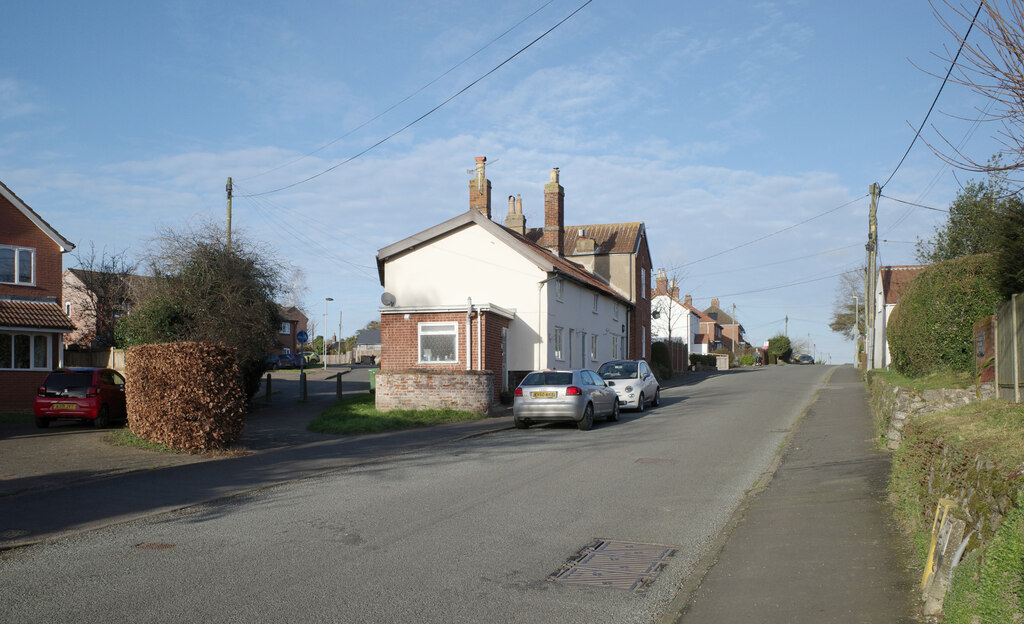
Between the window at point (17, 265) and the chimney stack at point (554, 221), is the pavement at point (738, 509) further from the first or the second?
the chimney stack at point (554, 221)

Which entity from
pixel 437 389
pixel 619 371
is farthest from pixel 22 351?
pixel 619 371

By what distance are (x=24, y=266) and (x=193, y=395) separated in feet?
53.7

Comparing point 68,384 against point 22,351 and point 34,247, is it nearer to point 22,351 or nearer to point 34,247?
point 22,351

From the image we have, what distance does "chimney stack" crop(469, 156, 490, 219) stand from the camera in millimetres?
34531

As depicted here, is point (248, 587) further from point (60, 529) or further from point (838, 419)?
point (838, 419)

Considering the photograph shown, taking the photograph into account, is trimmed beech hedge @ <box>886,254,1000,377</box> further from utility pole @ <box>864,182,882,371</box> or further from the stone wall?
utility pole @ <box>864,182,882,371</box>

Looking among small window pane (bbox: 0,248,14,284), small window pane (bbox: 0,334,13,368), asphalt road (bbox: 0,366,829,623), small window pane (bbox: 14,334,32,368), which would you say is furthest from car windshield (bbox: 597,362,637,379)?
small window pane (bbox: 0,248,14,284)

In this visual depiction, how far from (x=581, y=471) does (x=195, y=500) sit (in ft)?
17.5

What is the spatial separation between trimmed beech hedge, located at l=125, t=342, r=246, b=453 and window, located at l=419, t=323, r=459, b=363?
36.1 feet

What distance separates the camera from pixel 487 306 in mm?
23984

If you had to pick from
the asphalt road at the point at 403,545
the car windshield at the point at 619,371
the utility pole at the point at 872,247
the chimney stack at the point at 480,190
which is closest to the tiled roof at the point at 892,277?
the utility pole at the point at 872,247

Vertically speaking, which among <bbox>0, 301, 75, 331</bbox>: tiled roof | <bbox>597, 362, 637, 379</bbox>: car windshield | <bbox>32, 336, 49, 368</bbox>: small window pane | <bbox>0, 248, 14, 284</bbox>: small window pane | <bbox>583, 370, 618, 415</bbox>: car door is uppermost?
<bbox>0, 248, 14, 284</bbox>: small window pane

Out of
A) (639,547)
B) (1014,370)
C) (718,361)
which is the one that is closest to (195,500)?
(639,547)

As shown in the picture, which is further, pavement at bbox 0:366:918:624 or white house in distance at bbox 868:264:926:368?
white house in distance at bbox 868:264:926:368
